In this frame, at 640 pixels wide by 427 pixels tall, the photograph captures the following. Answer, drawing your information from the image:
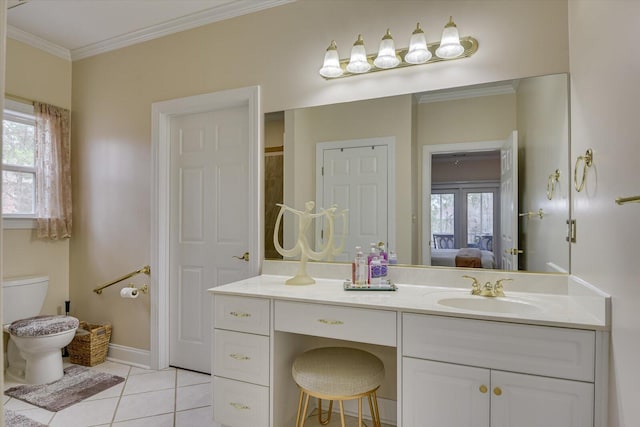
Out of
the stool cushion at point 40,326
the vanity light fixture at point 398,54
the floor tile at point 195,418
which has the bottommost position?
the floor tile at point 195,418

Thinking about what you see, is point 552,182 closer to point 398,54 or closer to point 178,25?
point 398,54

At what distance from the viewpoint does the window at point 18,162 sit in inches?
116

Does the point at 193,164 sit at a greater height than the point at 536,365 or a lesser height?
greater

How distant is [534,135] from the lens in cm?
191

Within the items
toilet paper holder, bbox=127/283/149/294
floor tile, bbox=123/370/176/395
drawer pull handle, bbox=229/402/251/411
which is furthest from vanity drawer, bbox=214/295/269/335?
toilet paper holder, bbox=127/283/149/294

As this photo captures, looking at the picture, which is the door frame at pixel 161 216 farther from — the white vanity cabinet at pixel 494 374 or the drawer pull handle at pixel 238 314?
the white vanity cabinet at pixel 494 374

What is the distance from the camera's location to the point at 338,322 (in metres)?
1.77

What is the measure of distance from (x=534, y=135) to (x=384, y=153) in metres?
0.77

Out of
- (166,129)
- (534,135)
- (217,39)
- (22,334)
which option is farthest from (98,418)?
(534,135)

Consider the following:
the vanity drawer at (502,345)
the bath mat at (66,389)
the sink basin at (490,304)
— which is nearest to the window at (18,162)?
the bath mat at (66,389)

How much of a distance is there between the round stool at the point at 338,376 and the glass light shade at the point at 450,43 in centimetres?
162

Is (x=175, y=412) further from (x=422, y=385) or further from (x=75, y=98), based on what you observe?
(x=75, y=98)

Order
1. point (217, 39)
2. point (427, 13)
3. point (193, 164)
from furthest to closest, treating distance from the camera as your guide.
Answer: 1. point (193, 164)
2. point (217, 39)
3. point (427, 13)

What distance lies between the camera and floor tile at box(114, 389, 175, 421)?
2271 mm
